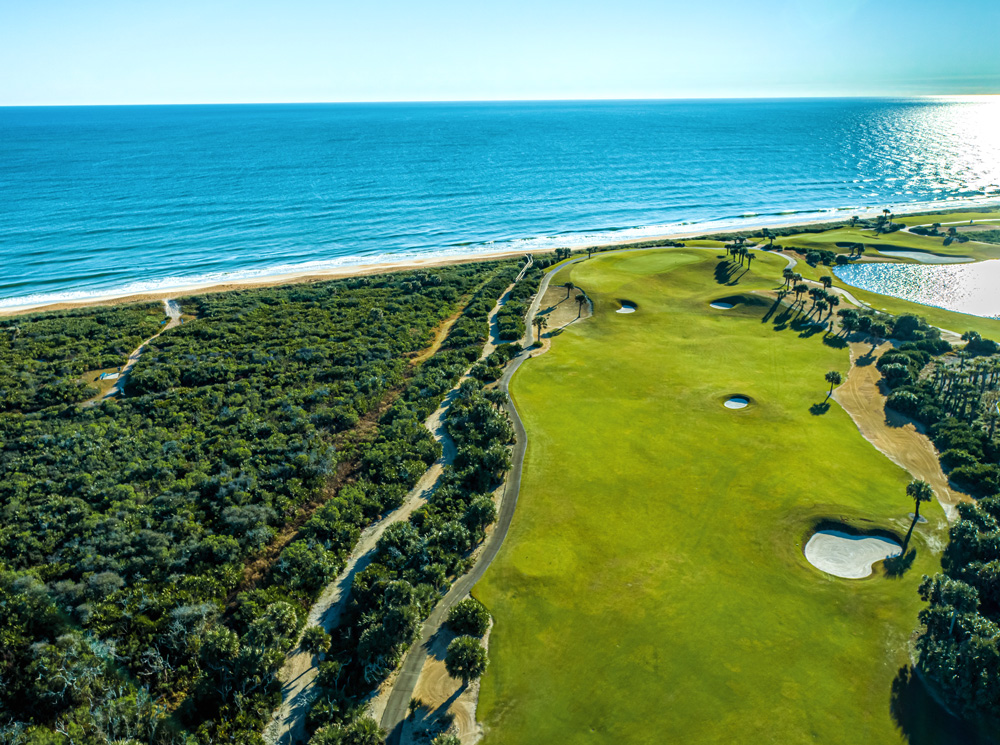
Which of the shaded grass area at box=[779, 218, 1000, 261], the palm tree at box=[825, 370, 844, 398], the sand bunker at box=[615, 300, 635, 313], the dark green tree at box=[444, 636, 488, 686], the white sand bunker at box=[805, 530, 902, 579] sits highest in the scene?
the shaded grass area at box=[779, 218, 1000, 261]

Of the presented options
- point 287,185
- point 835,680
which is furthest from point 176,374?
point 287,185

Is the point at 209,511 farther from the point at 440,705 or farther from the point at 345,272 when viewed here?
the point at 345,272

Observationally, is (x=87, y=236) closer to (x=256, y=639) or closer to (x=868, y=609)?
(x=256, y=639)

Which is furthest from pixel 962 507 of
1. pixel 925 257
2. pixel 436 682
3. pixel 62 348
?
pixel 62 348

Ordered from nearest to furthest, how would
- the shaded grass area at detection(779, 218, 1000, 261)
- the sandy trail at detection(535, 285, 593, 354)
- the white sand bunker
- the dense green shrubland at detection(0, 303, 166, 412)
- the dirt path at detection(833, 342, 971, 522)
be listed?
Result: the white sand bunker → the dirt path at detection(833, 342, 971, 522) → the dense green shrubland at detection(0, 303, 166, 412) → the sandy trail at detection(535, 285, 593, 354) → the shaded grass area at detection(779, 218, 1000, 261)

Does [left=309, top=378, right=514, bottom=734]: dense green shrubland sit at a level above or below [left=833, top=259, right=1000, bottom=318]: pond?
below

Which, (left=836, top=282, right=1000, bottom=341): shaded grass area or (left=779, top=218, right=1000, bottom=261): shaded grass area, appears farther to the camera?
(left=779, top=218, right=1000, bottom=261): shaded grass area

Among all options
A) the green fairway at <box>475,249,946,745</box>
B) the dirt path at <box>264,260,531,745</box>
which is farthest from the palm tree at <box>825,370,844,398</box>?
the dirt path at <box>264,260,531,745</box>

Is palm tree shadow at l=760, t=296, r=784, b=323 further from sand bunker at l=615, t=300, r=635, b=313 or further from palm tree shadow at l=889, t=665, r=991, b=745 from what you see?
palm tree shadow at l=889, t=665, r=991, b=745
